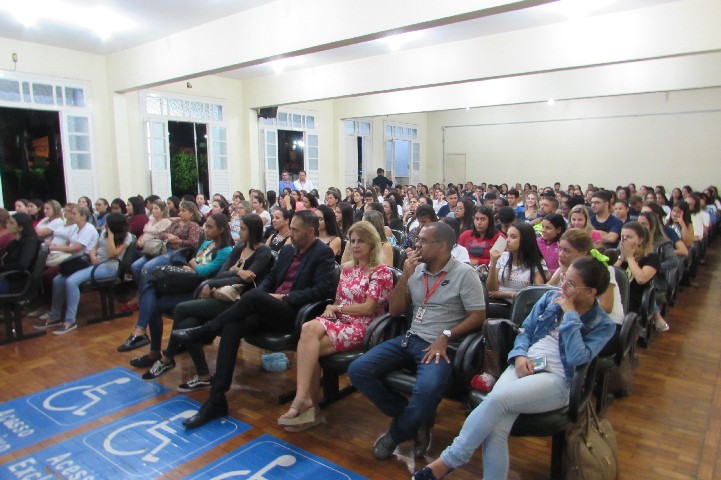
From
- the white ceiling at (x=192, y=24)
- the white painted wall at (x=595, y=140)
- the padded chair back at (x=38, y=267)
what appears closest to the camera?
the padded chair back at (x=38, y=267)

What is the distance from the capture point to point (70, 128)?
8.04 m

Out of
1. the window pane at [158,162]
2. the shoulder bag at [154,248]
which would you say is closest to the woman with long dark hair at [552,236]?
the shoulder bag at [154,248]

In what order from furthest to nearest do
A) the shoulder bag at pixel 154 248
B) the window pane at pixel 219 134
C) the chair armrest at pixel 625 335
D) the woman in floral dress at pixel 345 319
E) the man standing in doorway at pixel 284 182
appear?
the man standing in doorway at pixel 284 182, the window pane at pixel 219 134, the shoulder bag at pixel 154 248, the woman in floral dress at pixel 345 319, the chair armrest at pixel 625 335

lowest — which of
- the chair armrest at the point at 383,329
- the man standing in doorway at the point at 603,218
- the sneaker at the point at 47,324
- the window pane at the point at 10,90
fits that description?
the sneaker at the point at 47,324

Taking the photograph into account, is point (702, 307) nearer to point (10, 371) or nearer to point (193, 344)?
point (193, 344)

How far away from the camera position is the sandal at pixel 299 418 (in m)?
2.86

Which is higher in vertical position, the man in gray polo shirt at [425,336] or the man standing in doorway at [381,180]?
the man standing in doorway at [381,180]

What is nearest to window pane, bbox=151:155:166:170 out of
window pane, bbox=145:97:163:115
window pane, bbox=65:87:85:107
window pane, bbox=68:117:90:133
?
window pane, bbox=145:97:163:115

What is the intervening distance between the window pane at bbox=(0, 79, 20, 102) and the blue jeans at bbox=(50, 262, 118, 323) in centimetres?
405

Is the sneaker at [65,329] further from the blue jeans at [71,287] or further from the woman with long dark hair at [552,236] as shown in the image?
the woman with long dark hair at [552,236]

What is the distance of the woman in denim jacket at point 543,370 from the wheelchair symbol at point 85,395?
88.8 inches

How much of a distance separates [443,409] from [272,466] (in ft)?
3.77

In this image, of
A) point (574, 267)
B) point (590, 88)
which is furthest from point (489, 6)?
point (590, 88)

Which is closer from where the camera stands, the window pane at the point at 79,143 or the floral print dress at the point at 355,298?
the floral print dress at the point at 355,298
